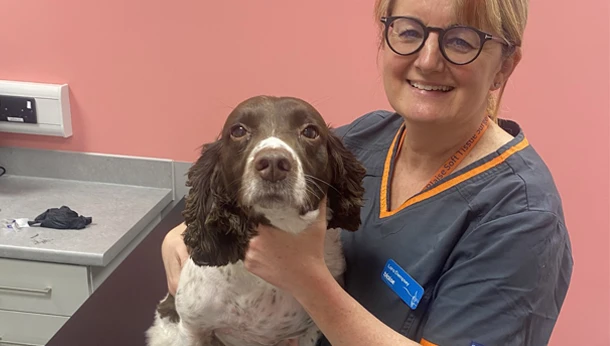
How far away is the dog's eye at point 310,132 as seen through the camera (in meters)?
1.25

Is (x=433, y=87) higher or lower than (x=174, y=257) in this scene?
higher

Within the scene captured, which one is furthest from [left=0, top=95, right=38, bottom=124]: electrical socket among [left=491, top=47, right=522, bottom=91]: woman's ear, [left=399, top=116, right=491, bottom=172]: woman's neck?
[left=491, top=47, right=522, bottom=91]: woman's ear

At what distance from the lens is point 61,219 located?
6.90 ft

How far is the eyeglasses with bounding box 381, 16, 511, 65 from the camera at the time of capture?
1168 mm

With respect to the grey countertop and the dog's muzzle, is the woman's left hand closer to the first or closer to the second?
the dog's muzzle

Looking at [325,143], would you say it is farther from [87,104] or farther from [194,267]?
[87,104]

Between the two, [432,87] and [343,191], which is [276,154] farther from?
[432,87]

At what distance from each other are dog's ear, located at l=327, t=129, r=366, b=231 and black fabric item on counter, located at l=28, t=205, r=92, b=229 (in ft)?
4.02

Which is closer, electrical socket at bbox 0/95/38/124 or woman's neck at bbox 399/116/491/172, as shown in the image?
woman's neck at bbox 399/116/491/172

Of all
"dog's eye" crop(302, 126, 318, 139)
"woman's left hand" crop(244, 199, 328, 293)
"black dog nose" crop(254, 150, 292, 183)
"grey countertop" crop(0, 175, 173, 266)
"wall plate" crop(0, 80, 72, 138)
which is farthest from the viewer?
"wall plate" crop(0, 80, 72, 138)

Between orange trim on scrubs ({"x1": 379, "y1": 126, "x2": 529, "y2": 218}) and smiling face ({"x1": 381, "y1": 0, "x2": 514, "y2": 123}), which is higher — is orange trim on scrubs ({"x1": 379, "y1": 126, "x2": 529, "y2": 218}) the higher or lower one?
the lower one

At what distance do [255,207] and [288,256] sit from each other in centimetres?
13

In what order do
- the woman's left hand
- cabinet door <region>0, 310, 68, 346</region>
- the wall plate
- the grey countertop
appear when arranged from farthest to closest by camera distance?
the wall plate → cabinet door <region>0, 310, 68, 346</region> → the grey countertop → the woman's left hand

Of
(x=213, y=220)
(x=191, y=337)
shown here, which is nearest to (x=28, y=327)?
(x=191, y=337)
